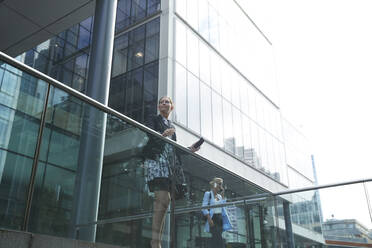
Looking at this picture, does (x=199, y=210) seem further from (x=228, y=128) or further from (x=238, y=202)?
(x=228, y=128)

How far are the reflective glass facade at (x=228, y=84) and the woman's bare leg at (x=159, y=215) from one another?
13.2 metres

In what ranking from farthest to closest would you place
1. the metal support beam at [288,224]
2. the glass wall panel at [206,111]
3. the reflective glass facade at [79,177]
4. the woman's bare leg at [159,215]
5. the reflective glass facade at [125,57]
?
1. the glass wall panel at [206,111]
2. the reflective glass facade at [125,57]
3. the metal support beam at [288,224]
4. the woman's bare leg at [159,215]
5. the reflective glass facade at [79,177]

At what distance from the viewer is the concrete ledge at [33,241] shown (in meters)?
2.68

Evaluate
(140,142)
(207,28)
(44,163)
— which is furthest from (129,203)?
(207,28)

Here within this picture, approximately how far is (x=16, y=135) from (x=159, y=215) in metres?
1.93

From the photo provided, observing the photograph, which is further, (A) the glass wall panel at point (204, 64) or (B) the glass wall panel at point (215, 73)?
(B) the glass wall panel at point (215, 73)

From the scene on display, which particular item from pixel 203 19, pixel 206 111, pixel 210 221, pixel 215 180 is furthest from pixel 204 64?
pixel 210 221

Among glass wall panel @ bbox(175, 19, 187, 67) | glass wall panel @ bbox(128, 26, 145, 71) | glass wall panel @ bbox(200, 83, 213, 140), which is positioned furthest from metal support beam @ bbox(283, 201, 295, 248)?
glass wall panel @ bbox(128, 26, 145, 71)

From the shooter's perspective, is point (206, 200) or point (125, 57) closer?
point (206, 200)

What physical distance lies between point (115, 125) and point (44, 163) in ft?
3.36

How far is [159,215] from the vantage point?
442cm

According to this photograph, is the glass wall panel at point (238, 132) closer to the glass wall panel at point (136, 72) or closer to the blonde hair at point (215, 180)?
the glass wall panel at point (136, 72)

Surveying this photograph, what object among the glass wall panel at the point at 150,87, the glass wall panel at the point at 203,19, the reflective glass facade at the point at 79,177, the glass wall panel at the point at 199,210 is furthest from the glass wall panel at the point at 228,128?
the reflective glass facade at the point at 79,177

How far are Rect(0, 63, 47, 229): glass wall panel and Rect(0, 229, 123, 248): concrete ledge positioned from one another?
144mm
